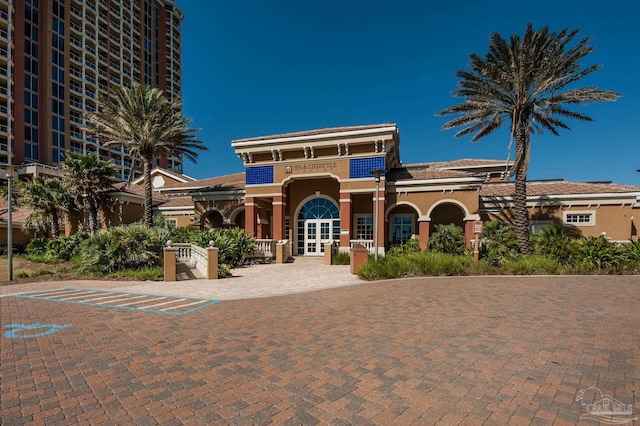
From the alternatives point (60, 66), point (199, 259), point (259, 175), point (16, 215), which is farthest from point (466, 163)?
point (60, 66)

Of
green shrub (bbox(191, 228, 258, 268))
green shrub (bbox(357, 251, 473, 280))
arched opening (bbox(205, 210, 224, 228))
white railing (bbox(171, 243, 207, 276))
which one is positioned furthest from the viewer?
arched opening (bbox(205, 210, 224, 228))

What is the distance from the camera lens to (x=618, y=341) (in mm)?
4848

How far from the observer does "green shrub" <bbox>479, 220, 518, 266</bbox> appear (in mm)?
13633

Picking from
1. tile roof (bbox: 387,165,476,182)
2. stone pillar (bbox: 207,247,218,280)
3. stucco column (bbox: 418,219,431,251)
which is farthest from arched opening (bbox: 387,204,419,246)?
stone pillar (bbox: 207,247,218,280)

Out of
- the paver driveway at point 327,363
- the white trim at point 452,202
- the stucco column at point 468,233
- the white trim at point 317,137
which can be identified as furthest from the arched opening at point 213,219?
the stucco column at point 468,233

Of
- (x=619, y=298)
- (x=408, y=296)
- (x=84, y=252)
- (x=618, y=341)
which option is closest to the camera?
(x=618, y=341)

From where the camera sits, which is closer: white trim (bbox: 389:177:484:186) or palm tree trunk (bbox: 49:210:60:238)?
white trim (bbox: 389:177:484:186)

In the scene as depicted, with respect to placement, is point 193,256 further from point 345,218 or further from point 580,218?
point 580,218

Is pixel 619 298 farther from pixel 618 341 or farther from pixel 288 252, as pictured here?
pixel 288 252

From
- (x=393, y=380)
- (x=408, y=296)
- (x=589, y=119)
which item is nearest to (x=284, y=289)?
(x=408, y=296)

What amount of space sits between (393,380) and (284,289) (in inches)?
272

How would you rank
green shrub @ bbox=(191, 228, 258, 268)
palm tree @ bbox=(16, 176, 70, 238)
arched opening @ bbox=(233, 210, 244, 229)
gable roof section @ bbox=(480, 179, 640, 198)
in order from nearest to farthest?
1. green shrub @ bbox=(191, 228, 258, 268)
2. gable roof section @ bbox=(480, 179, 640, 198)
3. palm tree @ bbox=(16, 176, 70, 238)
4. arched opening @ bbox=(233, 210, 244, 229)

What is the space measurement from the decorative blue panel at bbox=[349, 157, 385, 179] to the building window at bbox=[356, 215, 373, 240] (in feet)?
11.0

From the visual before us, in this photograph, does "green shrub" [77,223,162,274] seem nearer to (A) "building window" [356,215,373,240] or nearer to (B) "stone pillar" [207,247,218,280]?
(B) "stone pillar" [207,247,218,280]
